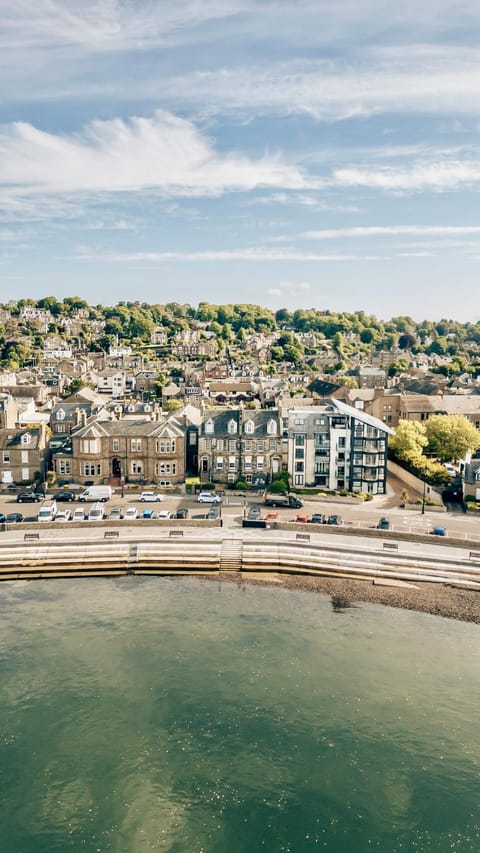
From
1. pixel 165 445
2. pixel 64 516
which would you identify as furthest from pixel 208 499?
pixel 64 516

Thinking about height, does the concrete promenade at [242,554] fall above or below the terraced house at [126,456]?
below

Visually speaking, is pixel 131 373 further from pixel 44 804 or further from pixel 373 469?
pixel 44 804

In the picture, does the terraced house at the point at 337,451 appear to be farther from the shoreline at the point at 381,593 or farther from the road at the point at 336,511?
the shoreline at the point at 381,593

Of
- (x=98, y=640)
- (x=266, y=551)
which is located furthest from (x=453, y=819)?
(x=266, y=551)

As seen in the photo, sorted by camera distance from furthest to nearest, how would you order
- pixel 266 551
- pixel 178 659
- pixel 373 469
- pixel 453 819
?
1. pixel 373 469
2. pixel 266 551
3. pixel 178 659
4. pixel 453 819

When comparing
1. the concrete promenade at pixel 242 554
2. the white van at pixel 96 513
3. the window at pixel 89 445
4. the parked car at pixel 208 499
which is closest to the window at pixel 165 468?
the parked car at pixel 208 499

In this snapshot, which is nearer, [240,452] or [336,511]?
[336,511]

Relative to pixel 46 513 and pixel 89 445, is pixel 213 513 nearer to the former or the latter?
pixel 46 513
